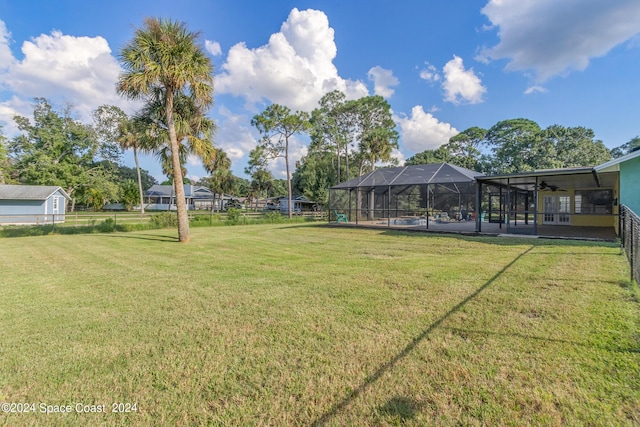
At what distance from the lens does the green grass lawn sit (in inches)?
79.4

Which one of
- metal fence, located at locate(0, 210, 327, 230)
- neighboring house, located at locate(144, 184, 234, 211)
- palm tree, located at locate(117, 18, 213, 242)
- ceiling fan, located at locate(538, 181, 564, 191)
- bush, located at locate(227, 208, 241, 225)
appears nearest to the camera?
palm tree, located at locate(117, 18, 213, 242)

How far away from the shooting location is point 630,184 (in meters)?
9.07

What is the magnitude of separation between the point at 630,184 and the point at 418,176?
316 inches

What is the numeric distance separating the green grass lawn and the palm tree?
672 cm

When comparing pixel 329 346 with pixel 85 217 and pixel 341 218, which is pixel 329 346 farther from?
pixel 85 217

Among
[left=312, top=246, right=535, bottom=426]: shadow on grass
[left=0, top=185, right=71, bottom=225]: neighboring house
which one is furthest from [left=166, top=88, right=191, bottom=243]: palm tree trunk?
[left=0, top=185, right=71, bottom=225]: neighboring house

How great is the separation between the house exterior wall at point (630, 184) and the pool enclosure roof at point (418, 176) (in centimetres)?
467

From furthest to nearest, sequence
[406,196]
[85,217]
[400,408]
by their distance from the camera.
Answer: [85,217] < [406,196] < [400,408]

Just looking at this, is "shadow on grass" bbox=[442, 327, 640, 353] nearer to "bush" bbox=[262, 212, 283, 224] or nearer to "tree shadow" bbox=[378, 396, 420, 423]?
"tree shadow" bbox=[378, 396, 420, 423]

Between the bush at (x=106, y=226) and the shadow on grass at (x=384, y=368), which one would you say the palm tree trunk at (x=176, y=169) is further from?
the shadow on grass at (x=384, y=368)

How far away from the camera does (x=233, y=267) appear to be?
6.54 metres

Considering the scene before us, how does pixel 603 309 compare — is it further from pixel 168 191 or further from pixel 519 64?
pixel 168 191

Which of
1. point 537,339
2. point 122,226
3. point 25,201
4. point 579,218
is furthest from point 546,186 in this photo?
point 25,201

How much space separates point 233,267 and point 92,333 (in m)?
3.38
